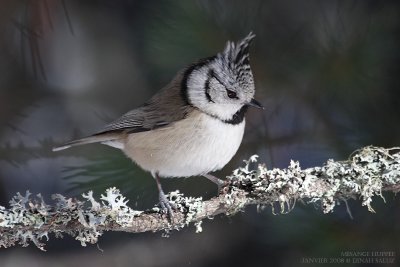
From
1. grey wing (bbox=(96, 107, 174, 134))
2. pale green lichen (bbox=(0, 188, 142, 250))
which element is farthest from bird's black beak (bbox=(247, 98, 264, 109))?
pale green lichen (bbox=(0, 188, 142, 250))

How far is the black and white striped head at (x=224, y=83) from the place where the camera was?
58.2 inches

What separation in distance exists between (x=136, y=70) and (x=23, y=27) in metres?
0.42

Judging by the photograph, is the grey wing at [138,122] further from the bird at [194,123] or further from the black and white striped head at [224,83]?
the black and white striped head at [224,83]

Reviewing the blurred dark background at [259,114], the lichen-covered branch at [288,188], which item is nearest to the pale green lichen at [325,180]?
the lichen-covered branch at [288,188]

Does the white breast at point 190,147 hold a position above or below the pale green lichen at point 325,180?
above

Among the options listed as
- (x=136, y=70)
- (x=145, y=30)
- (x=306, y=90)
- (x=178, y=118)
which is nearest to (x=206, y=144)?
(x=178, y=118)

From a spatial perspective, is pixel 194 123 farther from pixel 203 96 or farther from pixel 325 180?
pixel 325 180

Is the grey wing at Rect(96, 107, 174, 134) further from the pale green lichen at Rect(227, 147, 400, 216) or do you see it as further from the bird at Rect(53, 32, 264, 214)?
the pale green lichen at Rect(227, 147, 400, 216)

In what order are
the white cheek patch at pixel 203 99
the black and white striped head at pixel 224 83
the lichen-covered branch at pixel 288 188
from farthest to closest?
the white cheek patch at pixel 203 99, the black and white striped head at pixel 224 83, the lichen-covered branch at pixel 288 188

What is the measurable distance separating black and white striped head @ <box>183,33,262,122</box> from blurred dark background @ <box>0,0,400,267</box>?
55 millimetres

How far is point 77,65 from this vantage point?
234 centimetres

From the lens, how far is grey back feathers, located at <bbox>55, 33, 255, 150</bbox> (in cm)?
150

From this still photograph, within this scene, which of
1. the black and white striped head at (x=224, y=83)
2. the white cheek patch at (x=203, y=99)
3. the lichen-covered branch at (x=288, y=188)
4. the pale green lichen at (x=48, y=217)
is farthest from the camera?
the white cheek patch at (x=203, y=99)

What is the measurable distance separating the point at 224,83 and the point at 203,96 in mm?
87
